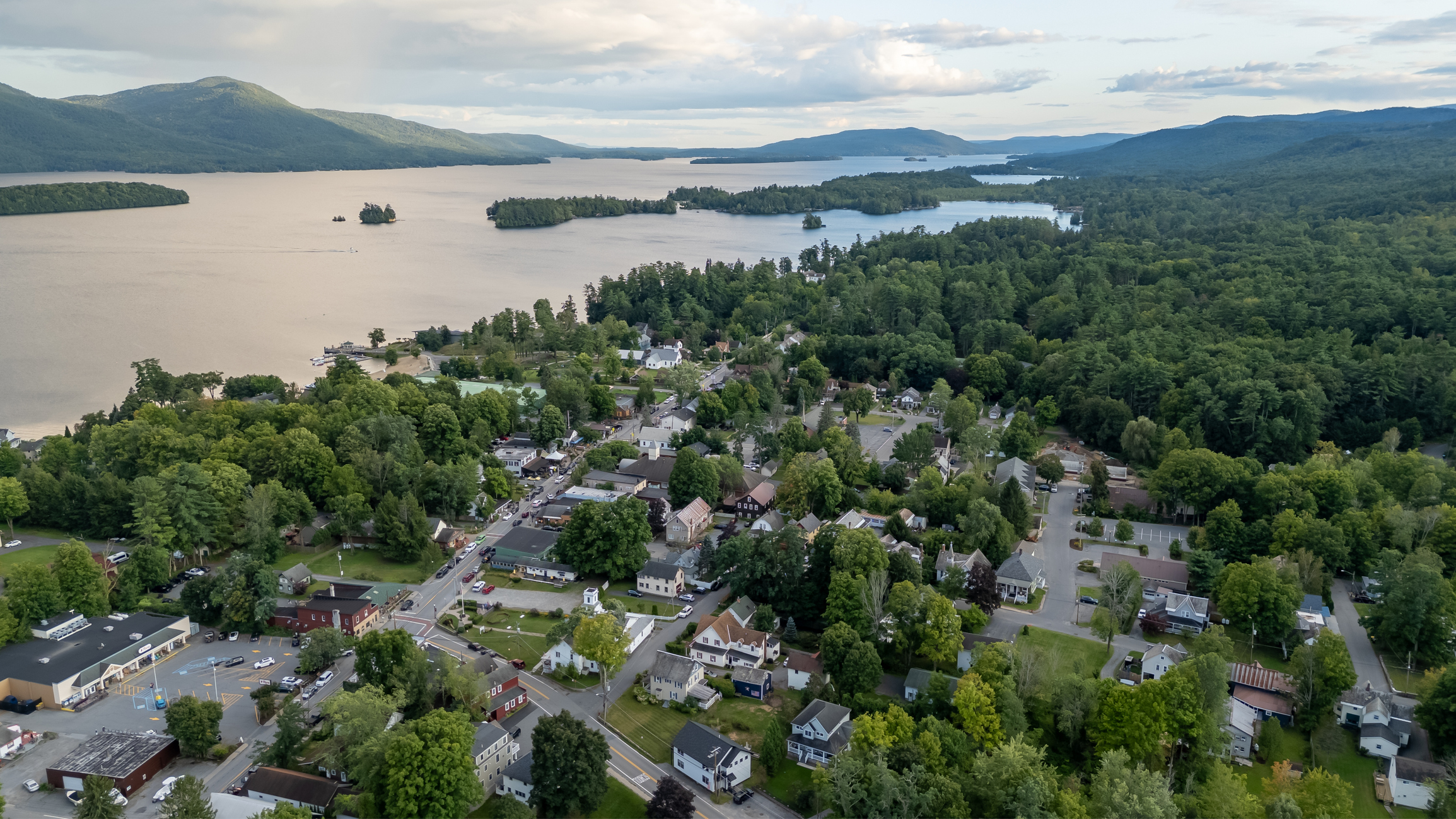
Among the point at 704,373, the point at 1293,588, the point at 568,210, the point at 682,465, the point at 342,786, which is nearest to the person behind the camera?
the point at 342,786

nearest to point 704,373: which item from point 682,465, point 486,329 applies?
point 486,329

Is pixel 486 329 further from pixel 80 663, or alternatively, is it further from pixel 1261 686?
pixel 1261 686

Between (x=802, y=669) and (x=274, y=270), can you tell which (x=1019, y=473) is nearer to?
(x=802, y=669)

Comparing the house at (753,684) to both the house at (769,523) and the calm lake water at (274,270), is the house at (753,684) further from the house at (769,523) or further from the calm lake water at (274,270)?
the calm lake water at (274,270)

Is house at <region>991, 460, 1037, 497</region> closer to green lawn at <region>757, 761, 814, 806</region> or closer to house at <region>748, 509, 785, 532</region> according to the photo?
house at <region>748, 509, 785, 532</region>

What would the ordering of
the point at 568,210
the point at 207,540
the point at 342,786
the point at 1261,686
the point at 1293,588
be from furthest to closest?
the point at 568,210 → the point at 207,540 → the point at 1293,588 → the point at 1261,686 → the point at 342,786

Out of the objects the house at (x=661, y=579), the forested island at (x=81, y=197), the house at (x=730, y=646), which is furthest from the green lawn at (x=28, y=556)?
the forested island at (x=81, y=197)
